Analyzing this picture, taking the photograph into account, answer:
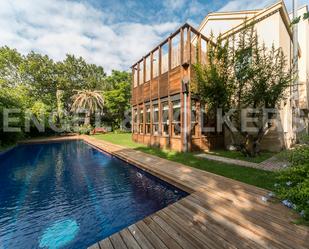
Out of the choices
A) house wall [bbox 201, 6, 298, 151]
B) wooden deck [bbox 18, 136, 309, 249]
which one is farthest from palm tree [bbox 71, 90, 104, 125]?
wooden deck [bbox 18, 136, 309, 249]

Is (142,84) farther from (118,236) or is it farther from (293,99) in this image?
(118,236)

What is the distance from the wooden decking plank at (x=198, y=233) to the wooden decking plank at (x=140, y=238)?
614 millimetres

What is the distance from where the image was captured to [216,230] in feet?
8.67

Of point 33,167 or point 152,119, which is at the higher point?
point 152,119

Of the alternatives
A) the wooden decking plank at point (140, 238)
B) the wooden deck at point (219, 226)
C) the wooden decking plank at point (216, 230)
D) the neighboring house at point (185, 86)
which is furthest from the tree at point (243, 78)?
the wooden decking plank at point (140, 238)

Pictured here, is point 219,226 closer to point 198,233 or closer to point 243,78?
point 198,233

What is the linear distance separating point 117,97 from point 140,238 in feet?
78.3

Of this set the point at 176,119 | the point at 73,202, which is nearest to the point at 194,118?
the point at 176,119

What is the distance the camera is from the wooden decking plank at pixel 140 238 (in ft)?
7.94

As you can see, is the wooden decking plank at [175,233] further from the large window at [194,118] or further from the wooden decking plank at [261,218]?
the large window at [194,118]

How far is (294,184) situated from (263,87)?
13.8 feet

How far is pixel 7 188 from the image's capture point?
5.65 metres

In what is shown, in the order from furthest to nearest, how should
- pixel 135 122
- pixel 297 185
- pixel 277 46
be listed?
pixel 135 122 → pixel 277 46 → pixel 297 185

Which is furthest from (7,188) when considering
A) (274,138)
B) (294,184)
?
(274,138)
